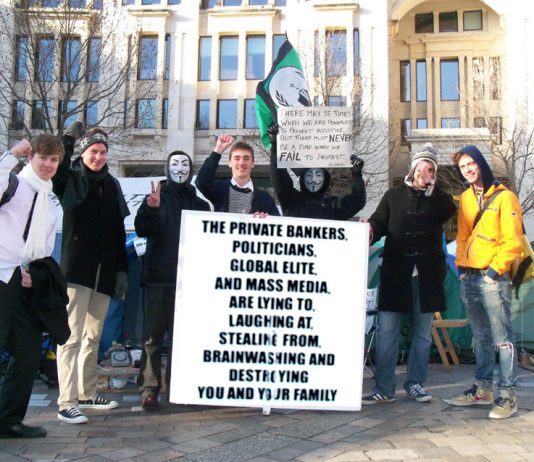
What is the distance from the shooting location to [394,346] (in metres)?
4.88

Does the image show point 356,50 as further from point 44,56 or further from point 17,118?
point 17,118

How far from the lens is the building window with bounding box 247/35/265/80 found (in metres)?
28.7

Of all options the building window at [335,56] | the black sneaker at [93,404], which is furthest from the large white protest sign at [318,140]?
the building window at [335,56]

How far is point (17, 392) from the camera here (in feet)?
12.1

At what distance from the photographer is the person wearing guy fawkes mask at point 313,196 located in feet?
15.9

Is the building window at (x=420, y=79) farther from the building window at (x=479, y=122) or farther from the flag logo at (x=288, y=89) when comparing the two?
the flag logo at (x=288, y=89)

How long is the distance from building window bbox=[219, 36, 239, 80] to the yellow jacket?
2563 centimetres

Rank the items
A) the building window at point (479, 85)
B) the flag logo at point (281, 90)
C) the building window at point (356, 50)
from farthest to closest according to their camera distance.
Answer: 1. the building window at point (356, 50)
2. the building window at point (479, 85)
3. the flag logo at point (281, 90)

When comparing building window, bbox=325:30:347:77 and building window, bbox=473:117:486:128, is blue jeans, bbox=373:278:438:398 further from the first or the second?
building window, bbox=473:117:486:128

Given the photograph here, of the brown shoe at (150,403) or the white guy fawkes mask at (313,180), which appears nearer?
the brown shoe at (150,403)

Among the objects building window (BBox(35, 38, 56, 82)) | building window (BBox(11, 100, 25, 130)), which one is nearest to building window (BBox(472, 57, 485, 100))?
building window (BBox(35, 38, 56, 82))

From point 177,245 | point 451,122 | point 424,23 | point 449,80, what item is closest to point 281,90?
point 177,245

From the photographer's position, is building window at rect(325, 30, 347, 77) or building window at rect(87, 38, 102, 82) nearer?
building window at rect(87, 38, 102, 82)

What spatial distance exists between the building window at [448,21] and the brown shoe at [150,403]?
31.7 metres
